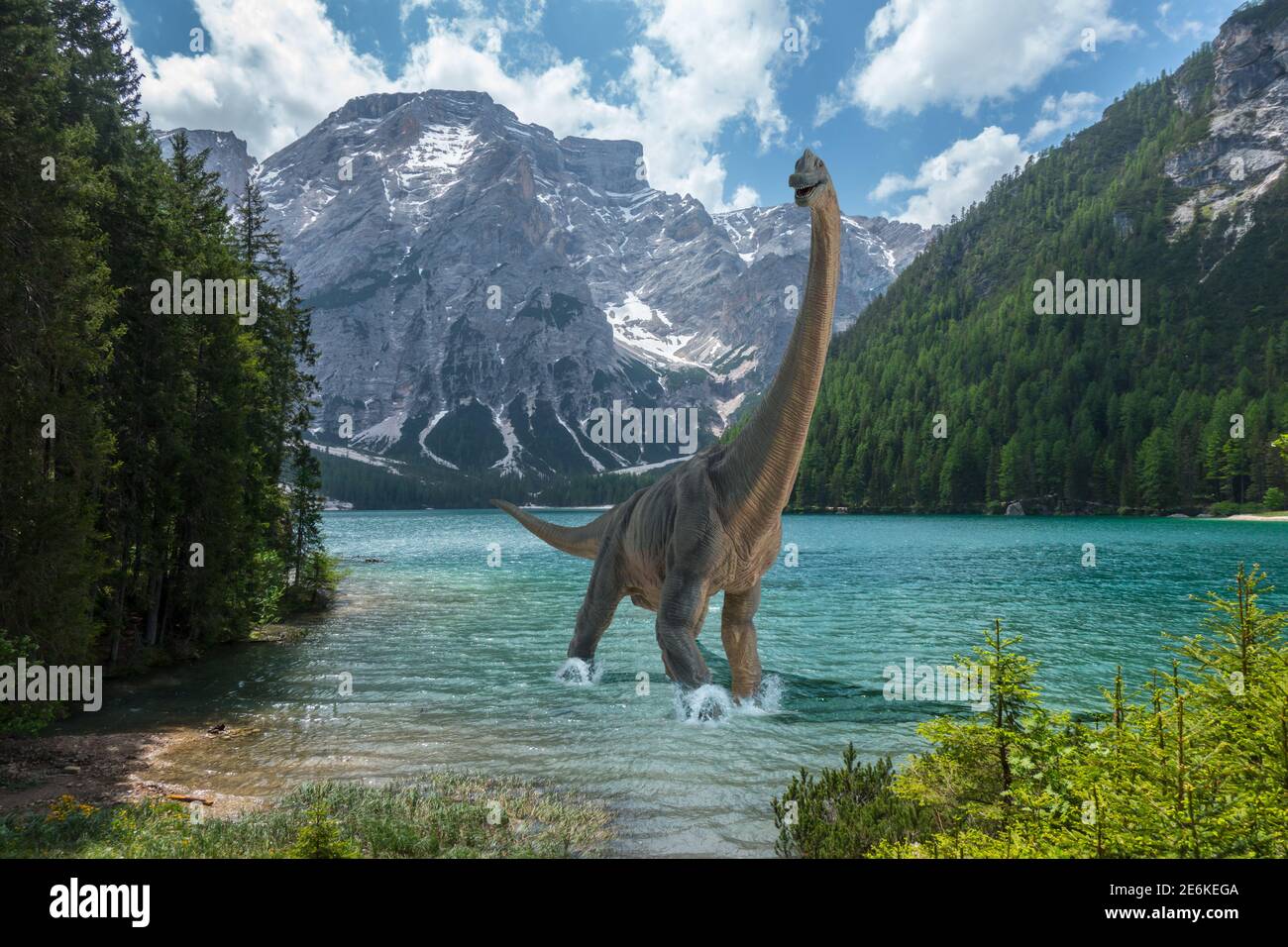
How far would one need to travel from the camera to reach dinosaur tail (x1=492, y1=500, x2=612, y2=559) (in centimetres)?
1125

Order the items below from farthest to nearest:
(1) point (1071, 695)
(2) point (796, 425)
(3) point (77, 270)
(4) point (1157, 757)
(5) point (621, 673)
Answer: (5) point (621, 673), (1) point (1071, 695), (3) point (77, 270), (2) point (796, 425), (4) point (1157, 757)

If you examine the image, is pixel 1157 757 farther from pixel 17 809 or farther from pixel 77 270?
pixel 77 270

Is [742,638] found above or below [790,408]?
below

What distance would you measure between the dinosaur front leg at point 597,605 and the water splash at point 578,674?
268 mm

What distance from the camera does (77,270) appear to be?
27.8ft

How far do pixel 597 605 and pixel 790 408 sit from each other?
4.87 metres

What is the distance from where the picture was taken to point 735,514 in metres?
7.57

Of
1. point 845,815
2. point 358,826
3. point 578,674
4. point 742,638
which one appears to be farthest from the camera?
point 578,674

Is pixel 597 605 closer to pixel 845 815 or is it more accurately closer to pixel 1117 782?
pixel 845 815

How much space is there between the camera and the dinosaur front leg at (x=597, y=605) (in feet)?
32.9

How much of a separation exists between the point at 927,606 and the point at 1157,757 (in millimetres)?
19256

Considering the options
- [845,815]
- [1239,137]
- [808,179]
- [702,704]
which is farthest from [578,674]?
[1239,137]
